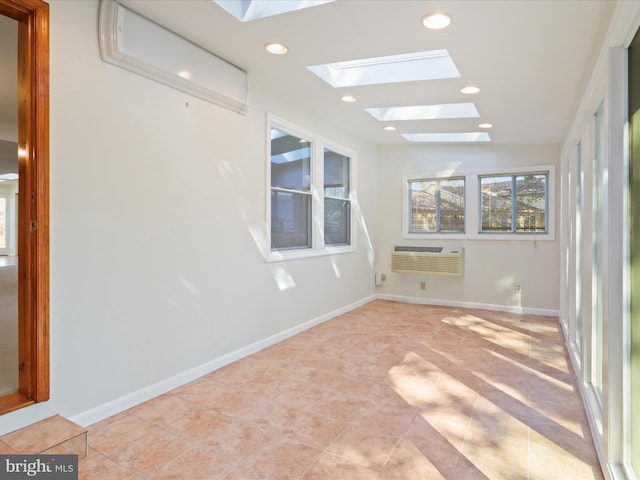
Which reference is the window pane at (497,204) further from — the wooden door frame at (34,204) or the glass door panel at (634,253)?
the wooden door frame at (34,204)

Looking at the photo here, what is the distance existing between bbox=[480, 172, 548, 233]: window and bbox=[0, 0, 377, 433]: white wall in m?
3.29

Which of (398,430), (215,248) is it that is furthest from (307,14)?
(398,430)

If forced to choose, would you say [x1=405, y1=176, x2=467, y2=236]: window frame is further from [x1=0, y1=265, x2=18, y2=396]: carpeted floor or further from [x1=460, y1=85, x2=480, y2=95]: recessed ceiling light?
[x1=0, y1=265, x2=18, y2=396]: carpeted floor

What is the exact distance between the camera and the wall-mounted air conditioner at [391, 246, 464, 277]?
215 inches

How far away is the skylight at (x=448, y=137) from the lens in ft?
16.4

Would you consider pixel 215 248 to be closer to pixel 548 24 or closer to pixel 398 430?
pixel 398 430

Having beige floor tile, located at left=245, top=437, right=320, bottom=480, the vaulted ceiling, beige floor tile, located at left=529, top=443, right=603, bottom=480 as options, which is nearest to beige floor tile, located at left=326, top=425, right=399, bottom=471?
beige floor tile, located at left=245, top=437, right=320, bottom=480

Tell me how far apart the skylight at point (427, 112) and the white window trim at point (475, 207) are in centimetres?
158

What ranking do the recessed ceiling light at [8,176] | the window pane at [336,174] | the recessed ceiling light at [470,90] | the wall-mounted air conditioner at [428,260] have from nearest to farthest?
the recessed ceiling light at [470,90] → the window pane at [336,174] → the wall-mounted air conditioner at [428,260] → the recessed ceiling light at [8,176]

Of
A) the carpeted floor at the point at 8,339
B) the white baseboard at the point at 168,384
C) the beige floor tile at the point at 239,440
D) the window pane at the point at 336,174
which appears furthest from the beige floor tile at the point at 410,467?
the window pane at the point at 336,174

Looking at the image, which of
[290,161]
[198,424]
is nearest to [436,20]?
[290,161]

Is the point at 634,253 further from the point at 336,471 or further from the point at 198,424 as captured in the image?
the point at 198,424

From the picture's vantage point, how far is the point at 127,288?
8.10 feet

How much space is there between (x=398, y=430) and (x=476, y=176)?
415 cm
